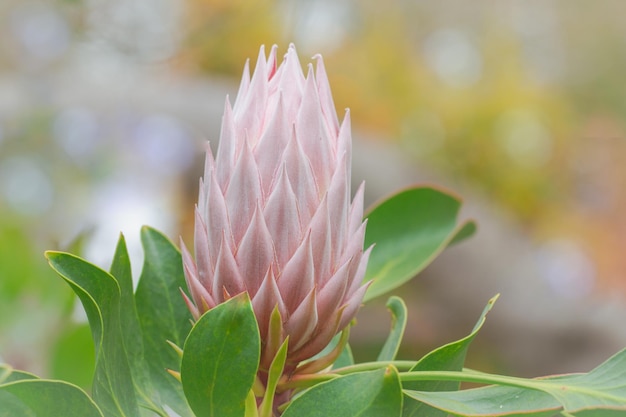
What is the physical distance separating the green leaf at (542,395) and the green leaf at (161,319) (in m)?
0.23

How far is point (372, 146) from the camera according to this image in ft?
13.2

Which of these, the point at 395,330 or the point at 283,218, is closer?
the point at 283,218

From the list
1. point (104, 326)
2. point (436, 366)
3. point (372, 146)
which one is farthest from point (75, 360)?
point (372, 146)

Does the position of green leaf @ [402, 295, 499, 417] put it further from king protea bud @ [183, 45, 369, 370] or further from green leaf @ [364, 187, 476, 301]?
green leaf @ [364, 187, 476, 301]

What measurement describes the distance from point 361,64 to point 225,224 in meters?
4.56

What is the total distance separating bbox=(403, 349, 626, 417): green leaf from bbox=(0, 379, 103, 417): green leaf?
0.67ft

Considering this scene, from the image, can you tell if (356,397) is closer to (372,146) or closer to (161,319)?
(161,319)

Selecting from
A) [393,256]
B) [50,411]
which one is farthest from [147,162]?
[50,411]

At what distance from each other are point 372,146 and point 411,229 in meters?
3.28

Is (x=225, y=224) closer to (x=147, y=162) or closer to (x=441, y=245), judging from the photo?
(x=441, y=245)

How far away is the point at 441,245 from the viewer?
73 cm

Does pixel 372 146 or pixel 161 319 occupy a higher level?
pixel 161 319

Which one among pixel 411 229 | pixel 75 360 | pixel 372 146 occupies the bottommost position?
pixel 372 146

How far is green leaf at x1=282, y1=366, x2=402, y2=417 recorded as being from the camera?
0.44m
